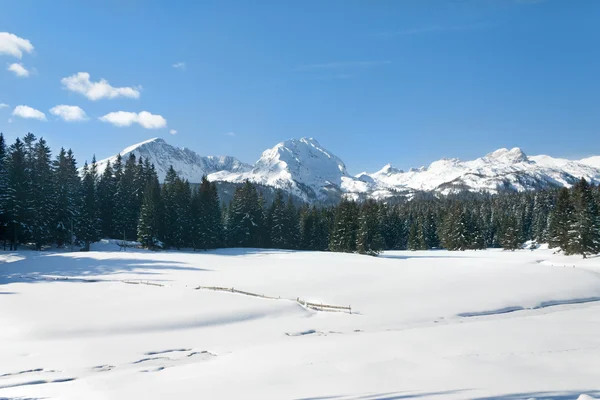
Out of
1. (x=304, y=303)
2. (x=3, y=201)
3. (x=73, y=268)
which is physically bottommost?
(x=304, y=303)

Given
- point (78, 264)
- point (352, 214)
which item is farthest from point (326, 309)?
point (352, 214)

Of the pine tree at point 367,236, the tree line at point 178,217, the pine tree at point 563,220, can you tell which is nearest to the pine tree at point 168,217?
the tree line at point 178,217

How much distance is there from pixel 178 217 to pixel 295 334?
1965 inches

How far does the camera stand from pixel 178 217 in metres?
64.7

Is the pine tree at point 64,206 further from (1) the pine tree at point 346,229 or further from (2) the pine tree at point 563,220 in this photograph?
(2) the pine tree at point 563,220

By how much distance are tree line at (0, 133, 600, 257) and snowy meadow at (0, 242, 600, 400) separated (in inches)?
699

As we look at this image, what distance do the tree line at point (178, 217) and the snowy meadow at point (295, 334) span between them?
1775cm

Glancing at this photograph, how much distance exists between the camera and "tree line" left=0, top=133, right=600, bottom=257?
2074 inches

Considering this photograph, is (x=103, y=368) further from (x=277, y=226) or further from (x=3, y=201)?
(x=277, y=226)

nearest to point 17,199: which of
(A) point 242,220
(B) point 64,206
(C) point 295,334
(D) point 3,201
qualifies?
(D) point 3,201

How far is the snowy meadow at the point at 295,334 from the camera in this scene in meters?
11.7

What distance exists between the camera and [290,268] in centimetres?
4012

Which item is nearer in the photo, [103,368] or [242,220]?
[103,368]

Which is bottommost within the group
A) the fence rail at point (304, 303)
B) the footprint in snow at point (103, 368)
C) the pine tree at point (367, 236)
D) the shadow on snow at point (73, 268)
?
the footprint in snow at point (103, 368)
